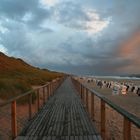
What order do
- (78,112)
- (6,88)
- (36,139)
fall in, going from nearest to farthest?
(36,139) < (78,112) < (6,88)

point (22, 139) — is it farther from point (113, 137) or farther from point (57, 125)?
point (113, 137)

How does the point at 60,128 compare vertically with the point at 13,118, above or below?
below

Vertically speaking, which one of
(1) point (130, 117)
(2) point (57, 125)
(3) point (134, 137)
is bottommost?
(3) point (134, 137)

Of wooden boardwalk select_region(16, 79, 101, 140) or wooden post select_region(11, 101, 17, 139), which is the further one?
wooden boardwalk select_region(16, 79, 101, 140)

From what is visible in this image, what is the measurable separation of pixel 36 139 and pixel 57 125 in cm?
174

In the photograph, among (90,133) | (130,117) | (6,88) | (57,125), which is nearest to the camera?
(130,117)

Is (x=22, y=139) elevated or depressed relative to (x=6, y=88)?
depressed

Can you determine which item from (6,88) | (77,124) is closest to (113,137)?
(77,124)

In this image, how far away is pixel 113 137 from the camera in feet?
31.4

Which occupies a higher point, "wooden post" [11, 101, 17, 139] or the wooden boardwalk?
"wooden post" [11, 101, 17, 139]

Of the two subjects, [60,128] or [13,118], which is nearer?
[13,118]

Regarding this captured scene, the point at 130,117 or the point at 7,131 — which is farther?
the point at 7,131

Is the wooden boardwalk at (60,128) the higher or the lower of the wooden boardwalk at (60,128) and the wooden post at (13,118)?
the lower

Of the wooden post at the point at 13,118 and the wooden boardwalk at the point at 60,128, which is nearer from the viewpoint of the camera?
the wooden post at the point at 13,118
